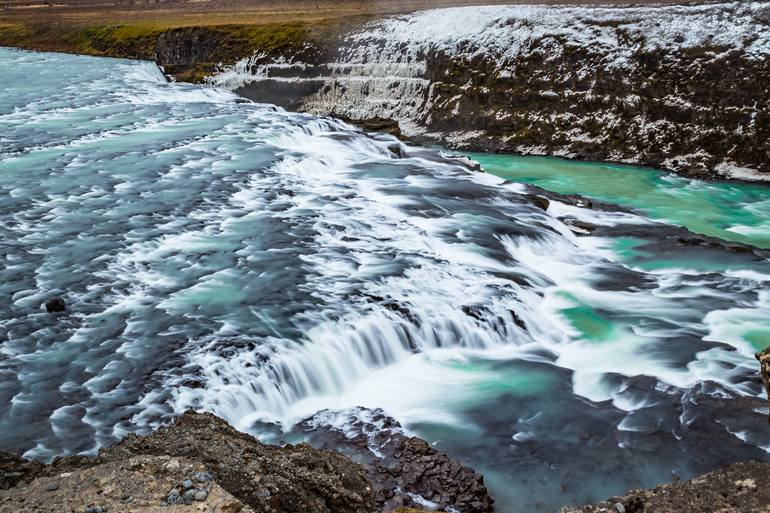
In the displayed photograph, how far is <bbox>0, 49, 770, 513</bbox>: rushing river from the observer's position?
9867 mm

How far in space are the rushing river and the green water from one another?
0.15m

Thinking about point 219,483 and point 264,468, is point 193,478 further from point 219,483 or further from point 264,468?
point 264,468

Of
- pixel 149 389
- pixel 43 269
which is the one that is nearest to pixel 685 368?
pixel 149 389

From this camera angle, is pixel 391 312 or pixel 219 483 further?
pixel 391 312

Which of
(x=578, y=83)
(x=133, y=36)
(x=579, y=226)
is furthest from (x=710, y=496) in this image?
(x=133, y=36)

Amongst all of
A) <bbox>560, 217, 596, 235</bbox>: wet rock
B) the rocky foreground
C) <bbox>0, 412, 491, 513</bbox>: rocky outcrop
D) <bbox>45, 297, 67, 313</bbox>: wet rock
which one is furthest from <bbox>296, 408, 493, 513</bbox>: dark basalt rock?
<bbox>560, 217, 596, 235</bbox>: wet rock

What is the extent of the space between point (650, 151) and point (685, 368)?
18280 mm

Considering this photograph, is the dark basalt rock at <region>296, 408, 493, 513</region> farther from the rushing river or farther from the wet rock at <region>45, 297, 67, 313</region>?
the wet rock at <region>45, 297, 67, 313</region>

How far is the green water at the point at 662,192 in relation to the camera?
2161cm

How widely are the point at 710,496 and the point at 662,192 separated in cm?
2061

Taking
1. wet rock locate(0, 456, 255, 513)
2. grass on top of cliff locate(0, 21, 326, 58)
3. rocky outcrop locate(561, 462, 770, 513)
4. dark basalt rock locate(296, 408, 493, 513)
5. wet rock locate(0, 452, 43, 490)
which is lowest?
grass on top of cliff locate(0, 21, 326, 58)

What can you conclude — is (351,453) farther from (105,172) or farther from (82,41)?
(82,41)

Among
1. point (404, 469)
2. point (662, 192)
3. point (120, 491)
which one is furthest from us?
point (662, 192)

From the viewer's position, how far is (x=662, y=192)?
81.4 ft
